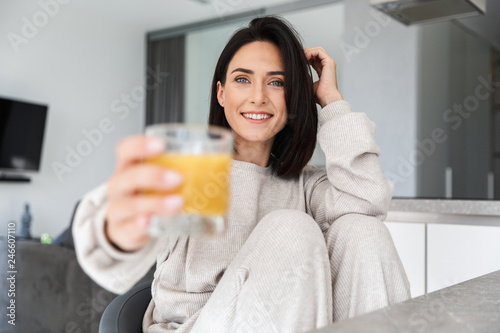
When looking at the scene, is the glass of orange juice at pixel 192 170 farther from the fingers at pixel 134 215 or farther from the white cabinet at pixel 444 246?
the white cabinet at pixel 444 246

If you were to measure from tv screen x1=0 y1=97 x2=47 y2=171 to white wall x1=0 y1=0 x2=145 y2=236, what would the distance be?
0.14m

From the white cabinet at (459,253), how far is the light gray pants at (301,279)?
0.86m

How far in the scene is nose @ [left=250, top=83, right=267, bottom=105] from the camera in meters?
1.21

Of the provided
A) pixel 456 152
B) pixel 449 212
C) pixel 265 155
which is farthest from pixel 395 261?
pixel 456 152

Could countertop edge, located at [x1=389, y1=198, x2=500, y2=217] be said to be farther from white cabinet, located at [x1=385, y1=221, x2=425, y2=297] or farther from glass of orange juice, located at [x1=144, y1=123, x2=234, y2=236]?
glass of orange juice, located at [x1=144, y1=123, x2=234, y2=236]

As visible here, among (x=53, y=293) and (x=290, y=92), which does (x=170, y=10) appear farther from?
(x=290, y=92)

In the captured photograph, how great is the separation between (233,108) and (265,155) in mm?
168

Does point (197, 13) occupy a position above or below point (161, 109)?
above

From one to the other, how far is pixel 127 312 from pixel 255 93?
55 centimetres

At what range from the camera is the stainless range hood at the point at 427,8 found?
204 centimetres

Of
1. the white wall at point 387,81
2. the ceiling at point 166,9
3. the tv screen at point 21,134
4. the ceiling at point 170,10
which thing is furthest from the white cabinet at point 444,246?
the tv screen at point 21,134

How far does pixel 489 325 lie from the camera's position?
0.62 metres

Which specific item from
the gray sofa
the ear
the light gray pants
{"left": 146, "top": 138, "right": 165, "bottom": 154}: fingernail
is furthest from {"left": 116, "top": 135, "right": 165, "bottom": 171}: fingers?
the gray sofa

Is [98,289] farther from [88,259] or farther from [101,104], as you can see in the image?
[101,104]
